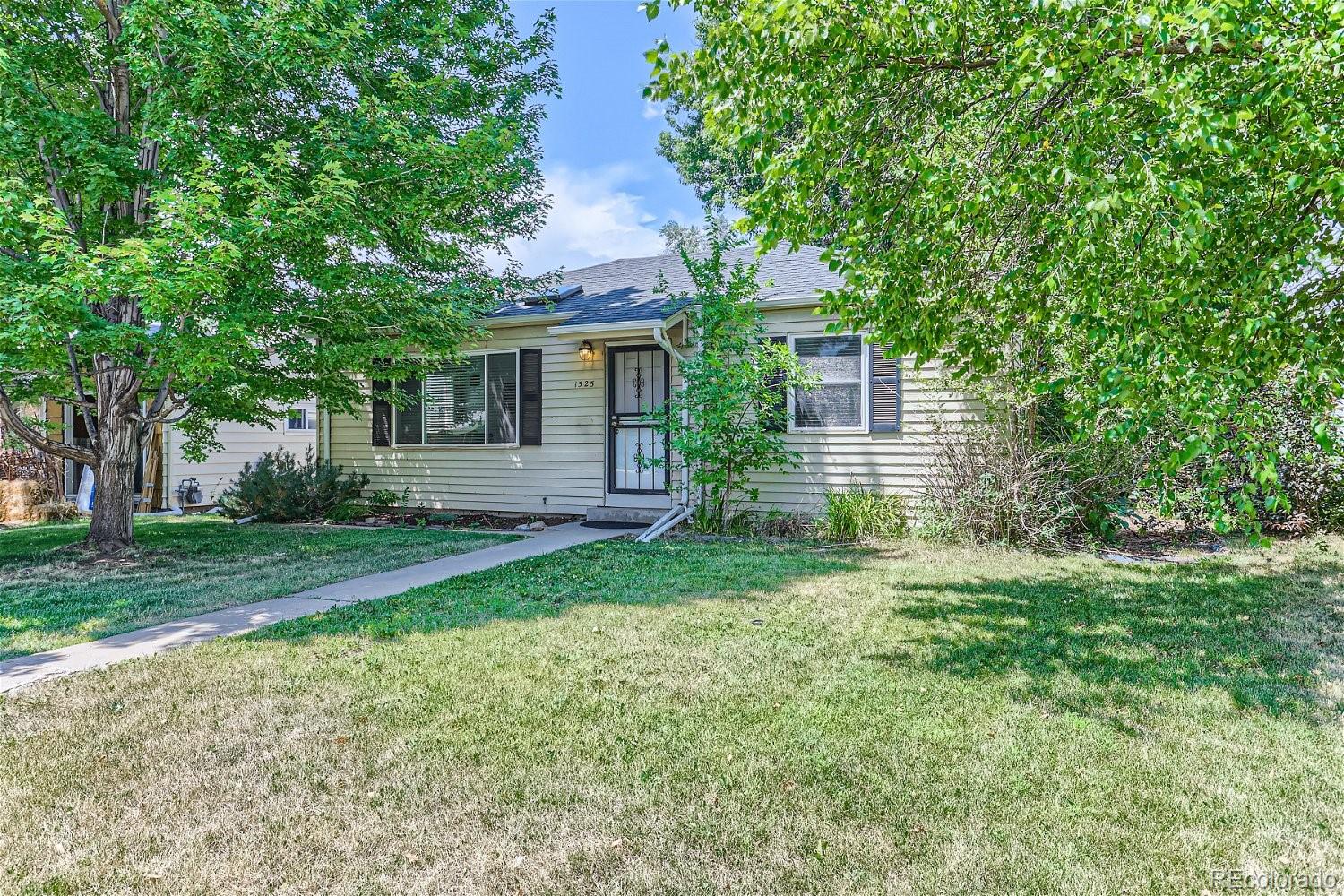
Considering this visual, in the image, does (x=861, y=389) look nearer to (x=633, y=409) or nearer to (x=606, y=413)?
(x=633, y=409)

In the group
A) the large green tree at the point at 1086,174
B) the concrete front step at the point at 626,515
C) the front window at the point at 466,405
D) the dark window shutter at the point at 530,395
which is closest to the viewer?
the large green tree at the point at 1086,174

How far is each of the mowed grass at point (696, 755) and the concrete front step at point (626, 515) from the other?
4.54m

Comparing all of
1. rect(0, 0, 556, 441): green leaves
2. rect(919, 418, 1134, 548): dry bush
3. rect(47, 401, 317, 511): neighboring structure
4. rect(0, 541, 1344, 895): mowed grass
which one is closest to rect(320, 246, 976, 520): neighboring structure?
rect(919, 418, 1134, 548): dry bush

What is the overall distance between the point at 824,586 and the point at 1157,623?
6.99 ft

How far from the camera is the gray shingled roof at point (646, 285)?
910 cm

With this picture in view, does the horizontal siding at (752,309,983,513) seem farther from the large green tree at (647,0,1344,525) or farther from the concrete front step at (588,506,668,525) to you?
the large green tree at (647,0,1344,525)

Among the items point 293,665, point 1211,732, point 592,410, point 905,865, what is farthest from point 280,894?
point 592,410

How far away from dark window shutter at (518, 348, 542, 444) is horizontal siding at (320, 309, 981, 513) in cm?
10

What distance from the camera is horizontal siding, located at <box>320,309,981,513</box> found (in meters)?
8.23

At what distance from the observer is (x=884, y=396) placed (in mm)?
8445

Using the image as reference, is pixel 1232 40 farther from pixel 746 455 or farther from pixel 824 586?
pixel 746 455

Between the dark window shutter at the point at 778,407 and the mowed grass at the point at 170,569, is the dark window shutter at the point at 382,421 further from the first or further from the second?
the dark window shutter at the point at 778,407

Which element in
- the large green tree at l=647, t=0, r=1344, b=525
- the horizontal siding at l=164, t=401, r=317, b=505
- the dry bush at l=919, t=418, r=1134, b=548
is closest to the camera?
the large green tree at l=647, t=0, r=1344, b=525

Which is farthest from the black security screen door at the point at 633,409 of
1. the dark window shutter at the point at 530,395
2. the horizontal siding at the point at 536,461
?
the dark window shutter at the point at 530,395
